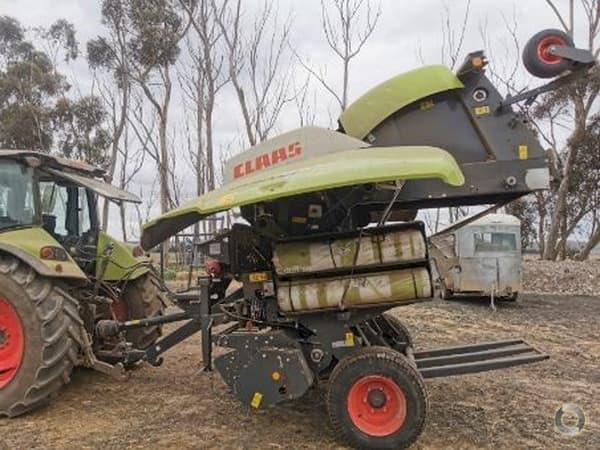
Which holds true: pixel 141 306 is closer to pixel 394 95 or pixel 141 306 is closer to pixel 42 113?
pixel 394 95

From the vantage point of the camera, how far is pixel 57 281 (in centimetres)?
496

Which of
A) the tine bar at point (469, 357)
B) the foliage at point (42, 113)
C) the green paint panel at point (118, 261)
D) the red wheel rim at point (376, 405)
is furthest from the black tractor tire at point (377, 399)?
the foliage at point (42, 113)

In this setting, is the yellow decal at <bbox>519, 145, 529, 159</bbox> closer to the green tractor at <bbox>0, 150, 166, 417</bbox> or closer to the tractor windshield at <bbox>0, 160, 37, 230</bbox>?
the green tractor at <bbox>0, 150, 166, 417</bbox>

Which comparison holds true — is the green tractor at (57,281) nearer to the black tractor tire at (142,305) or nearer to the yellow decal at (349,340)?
the black tractor tire at (142,305)

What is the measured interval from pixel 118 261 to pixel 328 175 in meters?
3.19

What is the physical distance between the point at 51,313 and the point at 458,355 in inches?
122

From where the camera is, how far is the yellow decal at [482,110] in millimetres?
4355

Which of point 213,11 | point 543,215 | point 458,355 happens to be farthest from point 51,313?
point 543,215

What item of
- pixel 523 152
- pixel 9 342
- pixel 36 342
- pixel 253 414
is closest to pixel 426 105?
pixel 523 152

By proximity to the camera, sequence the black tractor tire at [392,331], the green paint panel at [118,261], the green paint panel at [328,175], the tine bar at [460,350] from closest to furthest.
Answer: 1. the green paint panel at [328,175]
2. the tine bar at [460,350]
3. the black tractor tire at [392,331]
4. the green paint panel at [118,261]

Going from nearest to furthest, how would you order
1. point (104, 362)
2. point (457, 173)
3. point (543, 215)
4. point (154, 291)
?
point (457, 173) < point (104, 362) < point (154, 291) < point (543, 215)

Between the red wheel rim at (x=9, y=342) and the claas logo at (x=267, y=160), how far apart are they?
2.02 m

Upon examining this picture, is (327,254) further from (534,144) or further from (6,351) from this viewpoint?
(6,351)

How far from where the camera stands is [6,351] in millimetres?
4883
